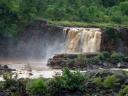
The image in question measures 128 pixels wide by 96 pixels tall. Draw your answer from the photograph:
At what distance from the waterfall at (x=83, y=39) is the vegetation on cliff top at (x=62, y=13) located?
288 centimetres

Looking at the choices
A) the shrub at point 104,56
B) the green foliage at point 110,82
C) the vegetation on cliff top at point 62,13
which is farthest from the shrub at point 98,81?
the vegetation on cliff top at point 62,13

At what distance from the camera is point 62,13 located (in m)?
59.2

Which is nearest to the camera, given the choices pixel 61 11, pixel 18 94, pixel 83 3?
pixel 18 94

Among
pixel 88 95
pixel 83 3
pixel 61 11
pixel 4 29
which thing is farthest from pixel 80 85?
pixel 83 3

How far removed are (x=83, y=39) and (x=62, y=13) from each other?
309 inches

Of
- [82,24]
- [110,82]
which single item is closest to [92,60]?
[82,24]

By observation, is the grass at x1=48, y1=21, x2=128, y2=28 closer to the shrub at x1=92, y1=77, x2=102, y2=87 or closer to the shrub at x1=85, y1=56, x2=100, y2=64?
the shrub at x1=85, y1=56, x2=100, y2=64

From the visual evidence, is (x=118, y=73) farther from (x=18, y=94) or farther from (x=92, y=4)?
(x=92, y=4)

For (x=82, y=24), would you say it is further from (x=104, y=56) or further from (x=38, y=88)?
(x=38, y=88)

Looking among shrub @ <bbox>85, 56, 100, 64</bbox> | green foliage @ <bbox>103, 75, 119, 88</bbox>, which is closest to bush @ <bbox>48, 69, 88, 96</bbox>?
green foliage @ <bbox>103, 75, 119, 88</bbox>

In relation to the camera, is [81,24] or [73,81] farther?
[81,24]

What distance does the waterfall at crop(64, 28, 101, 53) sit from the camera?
51312 mm

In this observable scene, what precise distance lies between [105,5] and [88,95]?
34261 millimetres

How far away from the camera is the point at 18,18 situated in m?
55.6
